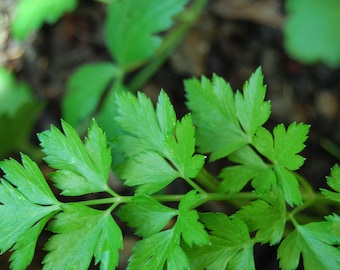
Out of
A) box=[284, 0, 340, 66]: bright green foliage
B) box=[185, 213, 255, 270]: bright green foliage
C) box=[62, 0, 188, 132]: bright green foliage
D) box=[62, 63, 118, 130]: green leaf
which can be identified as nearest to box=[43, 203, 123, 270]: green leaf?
box=[185, 213, 255, 270]: bright green foliage

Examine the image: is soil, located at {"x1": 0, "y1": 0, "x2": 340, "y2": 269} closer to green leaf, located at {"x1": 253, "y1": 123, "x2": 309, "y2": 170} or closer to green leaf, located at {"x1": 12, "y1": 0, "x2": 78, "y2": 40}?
green leaf, located at {"x1": 12, "y1": 0, "x2": 78, "y2": 40}

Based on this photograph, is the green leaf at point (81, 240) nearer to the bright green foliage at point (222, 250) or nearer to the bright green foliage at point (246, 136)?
the bright green foliage at point (222, 250)

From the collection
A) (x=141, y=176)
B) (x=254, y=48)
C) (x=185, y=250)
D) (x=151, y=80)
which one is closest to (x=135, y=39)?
(x=151, y=80)

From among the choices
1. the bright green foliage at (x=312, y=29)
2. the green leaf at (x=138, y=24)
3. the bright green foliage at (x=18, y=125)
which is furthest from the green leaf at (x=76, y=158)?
the bright green foliage at (x=312, y=29)

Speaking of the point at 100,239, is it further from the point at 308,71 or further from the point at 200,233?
the point at 308,71

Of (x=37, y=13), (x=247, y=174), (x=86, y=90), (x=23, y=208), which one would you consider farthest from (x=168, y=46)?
(x=23, y=208)

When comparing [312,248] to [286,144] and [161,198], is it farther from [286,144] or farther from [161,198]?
[161,198]
